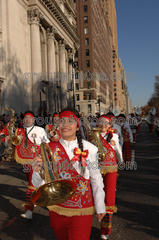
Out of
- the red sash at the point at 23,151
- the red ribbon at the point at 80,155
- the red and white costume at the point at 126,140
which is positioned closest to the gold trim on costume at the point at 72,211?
the red ribbon at the point at 80,155

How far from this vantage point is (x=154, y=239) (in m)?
3.18

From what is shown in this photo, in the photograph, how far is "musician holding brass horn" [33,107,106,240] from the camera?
83.0 inches

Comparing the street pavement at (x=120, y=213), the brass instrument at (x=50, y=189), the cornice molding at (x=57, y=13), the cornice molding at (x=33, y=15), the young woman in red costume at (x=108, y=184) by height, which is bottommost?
the street pavement at (x=120, y=213)

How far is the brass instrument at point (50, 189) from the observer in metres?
1.77

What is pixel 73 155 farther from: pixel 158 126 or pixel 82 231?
pixel 158 126

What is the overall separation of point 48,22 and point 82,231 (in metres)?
28.4

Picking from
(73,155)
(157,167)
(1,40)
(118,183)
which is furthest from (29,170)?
(1,40)

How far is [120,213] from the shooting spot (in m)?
4.14

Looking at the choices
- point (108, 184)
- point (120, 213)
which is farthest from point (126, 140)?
point (108, 184)

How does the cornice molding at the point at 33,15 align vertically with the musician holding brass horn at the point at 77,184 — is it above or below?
above

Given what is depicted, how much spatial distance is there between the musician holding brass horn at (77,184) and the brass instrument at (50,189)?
0.73 feet

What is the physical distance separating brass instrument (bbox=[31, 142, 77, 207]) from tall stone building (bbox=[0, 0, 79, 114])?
10.2 m

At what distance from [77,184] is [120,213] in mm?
2504

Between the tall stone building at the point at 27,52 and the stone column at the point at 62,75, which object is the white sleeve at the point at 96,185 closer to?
the tall stone building at the point at 27,52
